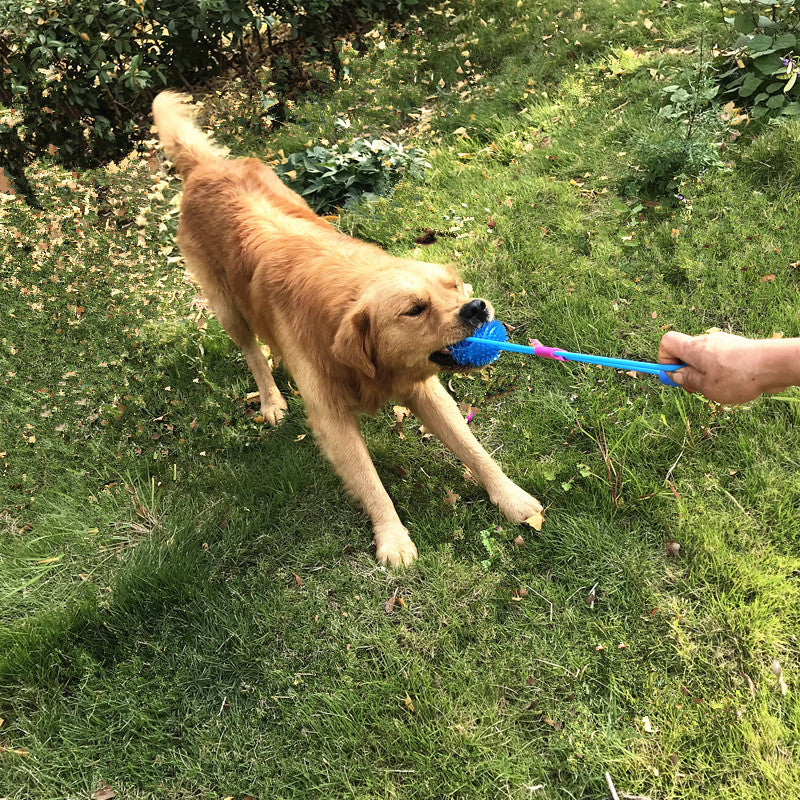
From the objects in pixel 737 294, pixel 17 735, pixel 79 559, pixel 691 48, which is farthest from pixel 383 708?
pixel 691 48

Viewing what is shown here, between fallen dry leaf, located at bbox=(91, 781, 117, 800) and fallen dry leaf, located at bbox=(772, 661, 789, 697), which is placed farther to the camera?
fallen dry leaf, located at bbox=(91, 781, 117, 800)

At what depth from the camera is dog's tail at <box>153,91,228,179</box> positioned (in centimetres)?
418

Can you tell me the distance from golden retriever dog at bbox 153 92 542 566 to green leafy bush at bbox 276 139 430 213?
1567 mm

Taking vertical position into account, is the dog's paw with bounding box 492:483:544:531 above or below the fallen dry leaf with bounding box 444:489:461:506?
above

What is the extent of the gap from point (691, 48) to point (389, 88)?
315 centimetres

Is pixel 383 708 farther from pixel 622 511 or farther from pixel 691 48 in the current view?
pixel 691 48

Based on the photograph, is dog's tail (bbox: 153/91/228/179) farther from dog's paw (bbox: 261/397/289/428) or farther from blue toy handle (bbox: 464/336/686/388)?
blue toy handle (bbox: 464/336/686/388)

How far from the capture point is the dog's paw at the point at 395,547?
10.3 ft

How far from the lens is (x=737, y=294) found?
146 inches

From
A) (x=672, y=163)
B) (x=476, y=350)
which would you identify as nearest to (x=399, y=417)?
(x=476, y=350)

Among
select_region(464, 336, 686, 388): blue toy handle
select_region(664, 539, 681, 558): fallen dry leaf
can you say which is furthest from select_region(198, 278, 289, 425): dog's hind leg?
select_region(664, 539, 681, 558): fallen dry leaf

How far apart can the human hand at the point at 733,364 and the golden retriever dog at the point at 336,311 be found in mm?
877

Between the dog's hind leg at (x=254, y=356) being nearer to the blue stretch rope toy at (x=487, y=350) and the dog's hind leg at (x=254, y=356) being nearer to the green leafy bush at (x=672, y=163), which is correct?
the blue stretch rope toy at (x=487, y=350)

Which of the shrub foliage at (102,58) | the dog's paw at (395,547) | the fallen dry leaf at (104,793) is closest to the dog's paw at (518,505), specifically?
the dog's paw at (395,547)
